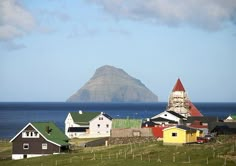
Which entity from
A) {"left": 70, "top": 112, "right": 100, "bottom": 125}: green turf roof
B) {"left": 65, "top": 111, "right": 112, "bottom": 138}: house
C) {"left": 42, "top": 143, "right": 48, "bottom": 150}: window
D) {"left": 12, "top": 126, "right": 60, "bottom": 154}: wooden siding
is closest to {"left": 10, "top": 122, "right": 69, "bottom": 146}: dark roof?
{"left": 12, "top": 126, "right": 60, "bottom": 154}: wooden siding

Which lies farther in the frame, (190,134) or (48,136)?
(48,136)

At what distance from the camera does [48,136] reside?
77.8 m

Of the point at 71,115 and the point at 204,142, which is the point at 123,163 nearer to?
the point at 204,142

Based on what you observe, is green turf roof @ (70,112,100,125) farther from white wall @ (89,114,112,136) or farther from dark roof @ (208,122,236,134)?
dark roof @ (208,122,236,134)

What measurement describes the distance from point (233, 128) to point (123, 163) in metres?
49.2

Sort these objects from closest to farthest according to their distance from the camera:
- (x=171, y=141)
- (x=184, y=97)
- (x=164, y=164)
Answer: (x=164, y=164)
(x=171, y=141)
(x=184, y=97)

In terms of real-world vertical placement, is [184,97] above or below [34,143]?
above

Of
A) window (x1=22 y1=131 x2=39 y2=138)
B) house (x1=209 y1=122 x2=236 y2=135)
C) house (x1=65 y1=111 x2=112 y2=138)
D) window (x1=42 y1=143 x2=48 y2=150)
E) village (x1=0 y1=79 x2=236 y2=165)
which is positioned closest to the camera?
village (x1=0 y1=79 x2=236 y2=165)

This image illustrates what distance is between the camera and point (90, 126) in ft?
408

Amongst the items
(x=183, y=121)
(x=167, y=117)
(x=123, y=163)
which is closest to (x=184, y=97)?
(x=167, y=117)

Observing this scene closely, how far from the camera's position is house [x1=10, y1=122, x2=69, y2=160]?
76688 mm

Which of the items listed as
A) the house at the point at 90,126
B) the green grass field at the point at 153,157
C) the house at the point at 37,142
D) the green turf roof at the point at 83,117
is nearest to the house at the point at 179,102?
the house at the point at 90,126

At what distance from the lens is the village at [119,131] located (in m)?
74.2

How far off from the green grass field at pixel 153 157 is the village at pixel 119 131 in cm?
596
